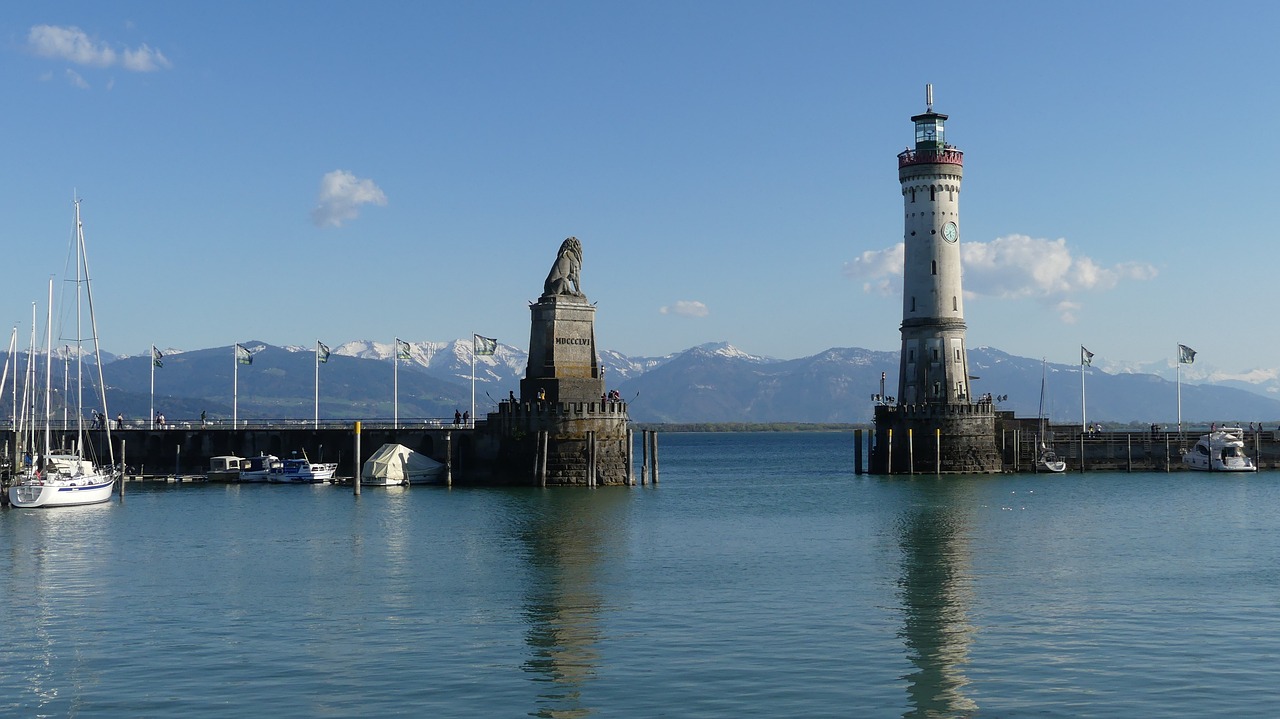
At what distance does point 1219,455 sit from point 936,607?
85335 millimetres

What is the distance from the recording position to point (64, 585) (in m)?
44.2

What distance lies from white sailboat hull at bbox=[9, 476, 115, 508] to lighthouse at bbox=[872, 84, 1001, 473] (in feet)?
197

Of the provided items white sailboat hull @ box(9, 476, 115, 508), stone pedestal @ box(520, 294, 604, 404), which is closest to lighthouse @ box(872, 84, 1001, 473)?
stone pedestal @ box(520, 294, 604, 404)

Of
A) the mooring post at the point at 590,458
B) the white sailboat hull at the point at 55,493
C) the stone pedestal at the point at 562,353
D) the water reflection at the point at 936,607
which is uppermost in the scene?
the stone pedestal at the point at 562,353

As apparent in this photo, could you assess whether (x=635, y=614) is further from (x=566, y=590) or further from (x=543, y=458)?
(x=543, y=458)

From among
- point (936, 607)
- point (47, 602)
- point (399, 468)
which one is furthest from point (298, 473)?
point (936, 607)

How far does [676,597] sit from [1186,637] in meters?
14.4

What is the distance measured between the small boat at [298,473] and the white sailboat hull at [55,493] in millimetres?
22109

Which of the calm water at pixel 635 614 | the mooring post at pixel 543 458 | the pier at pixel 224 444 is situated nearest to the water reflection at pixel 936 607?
the calm water at pixel 635 614

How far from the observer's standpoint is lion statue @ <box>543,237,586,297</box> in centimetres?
9056

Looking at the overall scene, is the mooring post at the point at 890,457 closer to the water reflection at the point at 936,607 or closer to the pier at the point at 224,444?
the pier at the point at 224,444

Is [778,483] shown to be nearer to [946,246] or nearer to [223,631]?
[946,246]

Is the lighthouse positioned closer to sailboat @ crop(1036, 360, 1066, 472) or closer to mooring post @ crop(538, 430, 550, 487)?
sailboat @ crop(1036, 360, 1066, 472)

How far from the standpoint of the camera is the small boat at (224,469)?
101125mm
